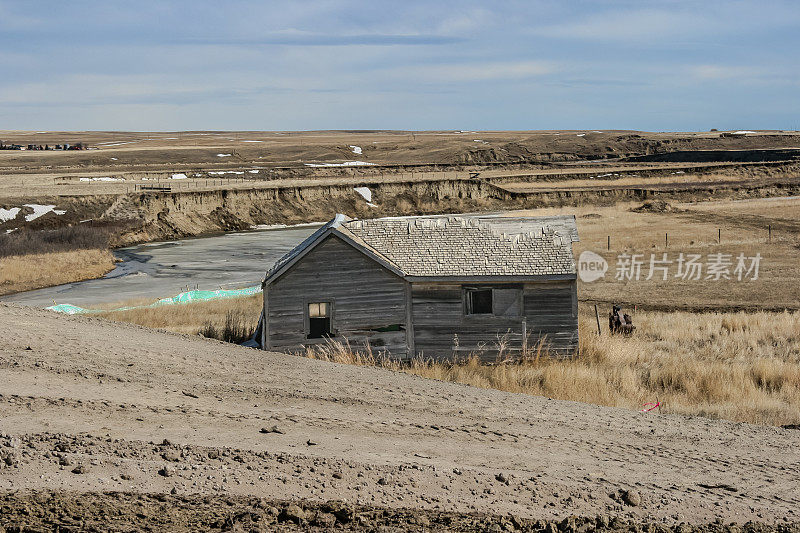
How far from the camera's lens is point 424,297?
20.4m

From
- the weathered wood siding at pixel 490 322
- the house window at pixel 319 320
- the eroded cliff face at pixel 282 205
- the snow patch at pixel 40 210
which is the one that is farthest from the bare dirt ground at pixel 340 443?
the eroded cliff face at pixel 282 205

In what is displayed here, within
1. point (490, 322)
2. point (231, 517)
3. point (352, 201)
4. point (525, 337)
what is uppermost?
point (231, 517)

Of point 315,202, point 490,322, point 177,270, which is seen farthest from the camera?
point 315,202

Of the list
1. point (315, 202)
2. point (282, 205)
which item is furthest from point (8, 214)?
point (315, 202)

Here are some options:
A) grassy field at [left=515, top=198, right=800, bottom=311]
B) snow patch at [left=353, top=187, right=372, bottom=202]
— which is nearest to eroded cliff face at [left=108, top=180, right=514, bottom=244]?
snow patch at [left=353, top=187, right=372, bottom=202]

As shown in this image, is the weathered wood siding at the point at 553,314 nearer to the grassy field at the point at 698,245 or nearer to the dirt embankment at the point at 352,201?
the grassy field at the point at 698,245

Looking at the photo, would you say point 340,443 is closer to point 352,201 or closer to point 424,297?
point 424,297

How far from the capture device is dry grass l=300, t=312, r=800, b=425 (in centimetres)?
1491

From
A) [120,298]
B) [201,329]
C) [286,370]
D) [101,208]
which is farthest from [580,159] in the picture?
[286,370]

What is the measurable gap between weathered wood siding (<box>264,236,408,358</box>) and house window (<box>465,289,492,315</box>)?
1.62 meters

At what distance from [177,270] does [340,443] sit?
3827 centimetres

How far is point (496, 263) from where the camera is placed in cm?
2048

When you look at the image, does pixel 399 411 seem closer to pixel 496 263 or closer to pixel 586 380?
pixel 586 380

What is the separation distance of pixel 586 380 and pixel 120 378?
884 centimetres
